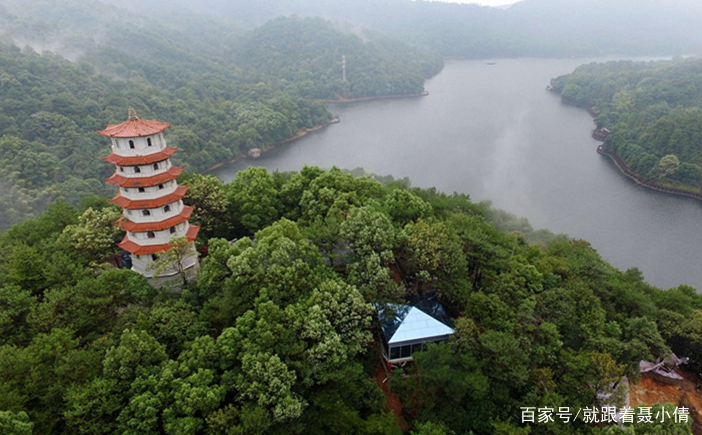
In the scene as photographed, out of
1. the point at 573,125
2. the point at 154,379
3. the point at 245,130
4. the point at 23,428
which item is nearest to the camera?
the point at 23,428

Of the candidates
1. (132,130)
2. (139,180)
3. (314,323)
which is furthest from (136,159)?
(314,323)

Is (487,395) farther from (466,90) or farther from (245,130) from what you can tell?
(466,90)

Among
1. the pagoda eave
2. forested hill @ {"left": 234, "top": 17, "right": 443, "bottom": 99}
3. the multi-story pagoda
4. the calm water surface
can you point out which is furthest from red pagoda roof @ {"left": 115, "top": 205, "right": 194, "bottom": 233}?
forested hill @ {"left": 234, "top": 17, "right": 443, "bottom": 99}

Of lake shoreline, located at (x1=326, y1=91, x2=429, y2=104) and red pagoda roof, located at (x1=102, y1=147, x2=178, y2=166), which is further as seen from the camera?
lake shoreline, located at (x1=326, y1=91, x2=429, y2=104)

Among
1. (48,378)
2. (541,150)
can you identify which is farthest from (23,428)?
(541,150)

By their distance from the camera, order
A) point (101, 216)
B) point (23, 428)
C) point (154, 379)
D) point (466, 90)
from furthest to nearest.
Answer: point (466, 90) < point (101, 216) < point (154, 379) < point (23, 428)

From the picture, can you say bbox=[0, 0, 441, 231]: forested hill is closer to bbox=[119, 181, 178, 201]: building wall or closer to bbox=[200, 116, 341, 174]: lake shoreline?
bbox=[200, 116, 341, 174]: lake shoreline
